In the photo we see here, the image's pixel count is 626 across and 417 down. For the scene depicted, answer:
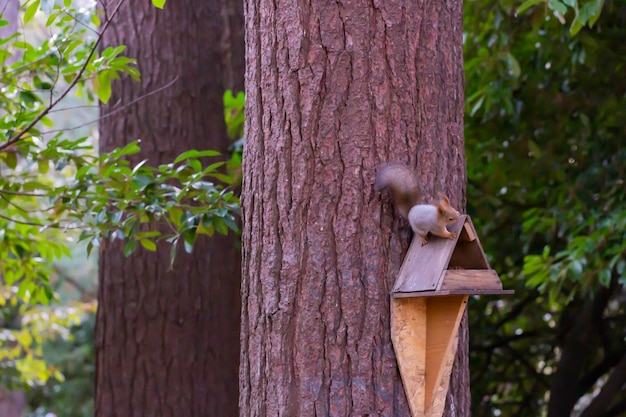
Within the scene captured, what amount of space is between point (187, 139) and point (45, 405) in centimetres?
1083

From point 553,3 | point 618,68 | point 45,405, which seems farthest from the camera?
point 45,405

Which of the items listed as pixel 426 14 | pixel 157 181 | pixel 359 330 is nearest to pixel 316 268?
pixel 359 330

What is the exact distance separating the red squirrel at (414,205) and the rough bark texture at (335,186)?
0.03 m

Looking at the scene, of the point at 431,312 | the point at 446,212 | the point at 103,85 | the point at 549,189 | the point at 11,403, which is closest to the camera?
the point at 446,212

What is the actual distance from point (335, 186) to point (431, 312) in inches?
15.3

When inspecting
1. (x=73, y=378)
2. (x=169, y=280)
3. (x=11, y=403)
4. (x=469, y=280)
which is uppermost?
(x=469, y=280)

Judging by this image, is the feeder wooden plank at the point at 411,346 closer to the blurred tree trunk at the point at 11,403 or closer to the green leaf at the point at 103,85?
the green leaf at the point at 103,85

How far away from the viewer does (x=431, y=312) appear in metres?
1.99

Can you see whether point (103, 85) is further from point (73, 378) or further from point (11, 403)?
point (73, 378)

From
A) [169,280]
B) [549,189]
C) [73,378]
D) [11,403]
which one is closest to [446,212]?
[169,280]

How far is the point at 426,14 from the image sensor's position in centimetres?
205

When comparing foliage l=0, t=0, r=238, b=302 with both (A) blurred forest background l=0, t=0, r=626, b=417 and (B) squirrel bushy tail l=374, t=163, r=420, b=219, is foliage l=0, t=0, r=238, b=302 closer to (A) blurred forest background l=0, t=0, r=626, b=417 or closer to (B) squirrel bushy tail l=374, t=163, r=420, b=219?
(A) blurred forest background l=0, t=0, r=626, b=417

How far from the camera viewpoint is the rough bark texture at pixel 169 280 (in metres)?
3.92

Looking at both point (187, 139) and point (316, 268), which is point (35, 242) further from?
point (316, 268)
